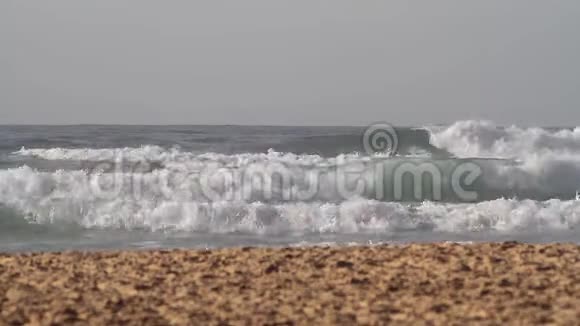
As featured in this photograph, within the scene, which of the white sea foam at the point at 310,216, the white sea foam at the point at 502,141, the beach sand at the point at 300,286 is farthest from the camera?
the white sea foam at the point at 502,141

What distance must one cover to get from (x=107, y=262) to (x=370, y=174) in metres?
12.2

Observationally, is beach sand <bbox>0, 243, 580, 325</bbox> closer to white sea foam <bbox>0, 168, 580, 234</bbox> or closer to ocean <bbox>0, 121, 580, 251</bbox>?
ocean <bbox>0, 121, 580, 251</bbox>

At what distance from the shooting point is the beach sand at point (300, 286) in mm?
A: 5059

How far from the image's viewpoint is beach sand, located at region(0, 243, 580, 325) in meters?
5.06

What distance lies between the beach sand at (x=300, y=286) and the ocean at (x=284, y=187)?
3.49m

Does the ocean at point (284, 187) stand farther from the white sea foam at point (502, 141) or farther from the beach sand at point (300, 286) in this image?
the beach sand at point (300, 286)

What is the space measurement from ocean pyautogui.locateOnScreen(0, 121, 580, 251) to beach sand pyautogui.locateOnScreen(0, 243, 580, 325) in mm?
3493

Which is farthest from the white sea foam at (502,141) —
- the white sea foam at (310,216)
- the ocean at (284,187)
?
the white sea foam at (310,216)

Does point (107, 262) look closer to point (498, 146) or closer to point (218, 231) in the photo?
point (218, 231)

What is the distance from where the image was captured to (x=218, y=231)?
39.7 feet

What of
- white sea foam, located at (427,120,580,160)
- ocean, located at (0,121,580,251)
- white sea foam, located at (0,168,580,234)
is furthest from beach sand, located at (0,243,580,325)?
white sea foam, located at (427,120,580,160)

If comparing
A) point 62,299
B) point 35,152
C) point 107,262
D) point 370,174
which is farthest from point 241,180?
point 62,299

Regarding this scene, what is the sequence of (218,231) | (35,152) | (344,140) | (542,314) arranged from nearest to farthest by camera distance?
(542,314), (218,231), (35,152), (344,140)

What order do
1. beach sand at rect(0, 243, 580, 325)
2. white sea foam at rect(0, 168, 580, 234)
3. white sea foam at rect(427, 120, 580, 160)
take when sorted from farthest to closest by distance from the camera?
white sea foam at rect(427, 120, 580, 160) < white sea foam at rect(0, 168, 580, 234) < beach sand at rect(0, 243, 580, 325)
